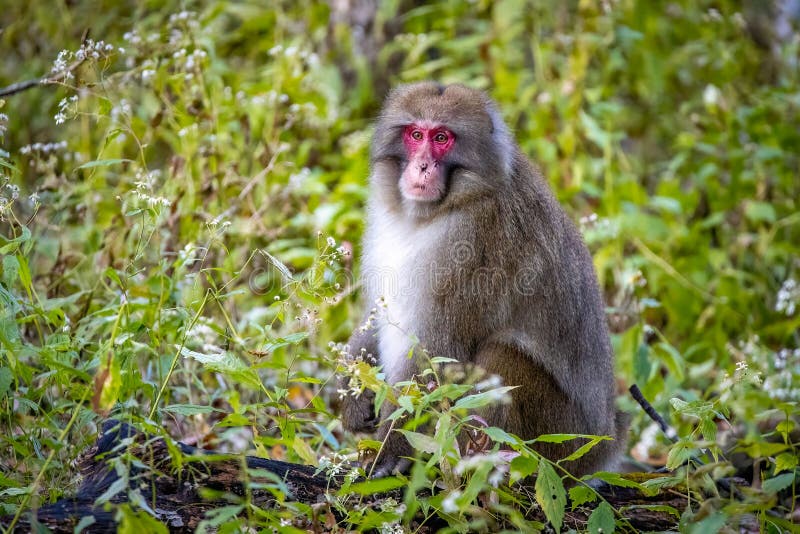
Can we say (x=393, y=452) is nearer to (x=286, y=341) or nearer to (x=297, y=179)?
(x=286, y=341)

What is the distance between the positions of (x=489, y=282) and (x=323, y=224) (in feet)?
7.56

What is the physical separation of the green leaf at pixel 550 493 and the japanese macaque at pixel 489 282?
1010 mm

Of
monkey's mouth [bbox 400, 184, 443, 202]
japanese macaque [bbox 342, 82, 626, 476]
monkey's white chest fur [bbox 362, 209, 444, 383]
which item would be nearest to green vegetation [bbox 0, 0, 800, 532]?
monkey's white chest fur [bbox 362, 209, 444, 383]

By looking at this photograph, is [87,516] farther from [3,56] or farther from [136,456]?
[3,56]

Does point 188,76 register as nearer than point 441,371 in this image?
No

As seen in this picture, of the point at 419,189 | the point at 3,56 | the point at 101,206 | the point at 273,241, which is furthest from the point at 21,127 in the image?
the point at 419,189

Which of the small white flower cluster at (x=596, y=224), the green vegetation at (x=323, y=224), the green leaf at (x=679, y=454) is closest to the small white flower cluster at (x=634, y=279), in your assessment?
the green vegetation at (x=323, y=224)

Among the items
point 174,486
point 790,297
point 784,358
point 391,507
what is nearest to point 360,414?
point 391,507

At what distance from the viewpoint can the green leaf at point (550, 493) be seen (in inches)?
130

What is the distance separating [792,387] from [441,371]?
2185 millimetres

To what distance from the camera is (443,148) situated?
15.4 ft

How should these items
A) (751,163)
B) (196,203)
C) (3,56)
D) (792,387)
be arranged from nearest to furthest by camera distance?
1. (792,387)
2. (196,203)
3. (751,163)
4. (3,56)

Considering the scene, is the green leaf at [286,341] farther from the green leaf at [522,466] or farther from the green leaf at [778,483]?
the green leaf at [778,483]

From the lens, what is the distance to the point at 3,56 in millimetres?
8547
